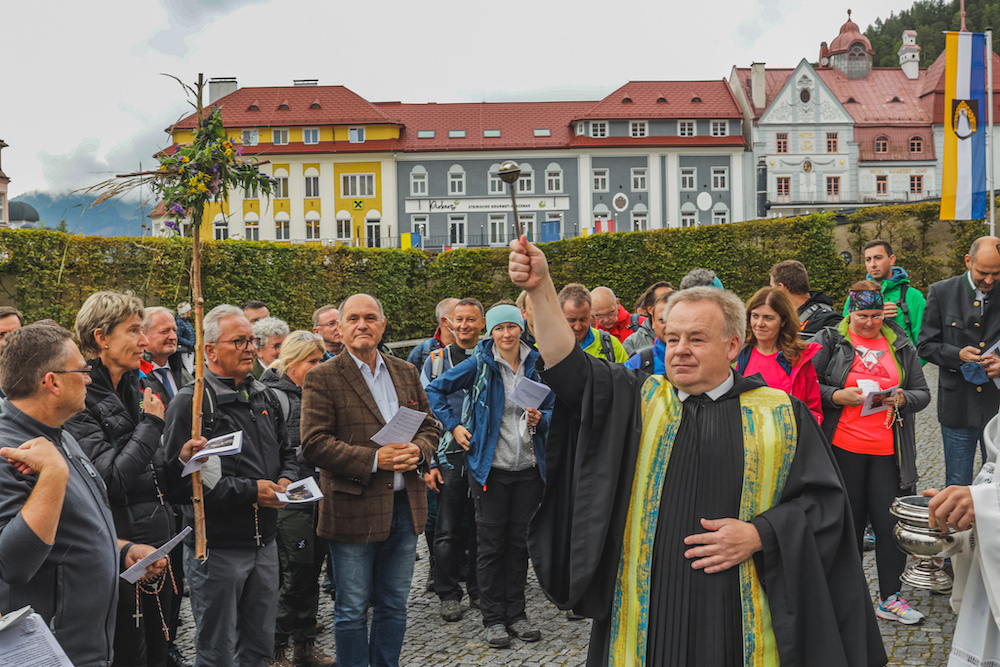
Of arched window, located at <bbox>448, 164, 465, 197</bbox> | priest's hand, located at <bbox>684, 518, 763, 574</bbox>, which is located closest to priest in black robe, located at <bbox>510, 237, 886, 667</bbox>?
priest's hand, located at <bbox>684, 518, 763, 574</bbox>

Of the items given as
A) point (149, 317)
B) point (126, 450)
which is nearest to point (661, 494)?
point (126, 450)

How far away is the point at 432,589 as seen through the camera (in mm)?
6836

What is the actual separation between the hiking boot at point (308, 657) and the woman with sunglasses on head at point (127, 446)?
1.19m

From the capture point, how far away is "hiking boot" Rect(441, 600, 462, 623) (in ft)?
20.1

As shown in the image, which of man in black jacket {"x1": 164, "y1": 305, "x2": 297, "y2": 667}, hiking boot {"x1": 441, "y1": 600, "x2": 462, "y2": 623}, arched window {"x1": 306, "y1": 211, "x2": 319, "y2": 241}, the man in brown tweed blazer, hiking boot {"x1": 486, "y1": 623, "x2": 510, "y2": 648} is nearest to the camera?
man in black jacket {"x1": 164, "y1": 305, "x2": 297, "y2": 667}

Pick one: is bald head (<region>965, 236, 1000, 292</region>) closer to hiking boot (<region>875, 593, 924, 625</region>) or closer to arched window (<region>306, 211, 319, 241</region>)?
hiking boot (<region>875, 593, 924, 625</region>)

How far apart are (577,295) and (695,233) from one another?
23.0m

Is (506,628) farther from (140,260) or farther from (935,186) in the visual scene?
(935,186)

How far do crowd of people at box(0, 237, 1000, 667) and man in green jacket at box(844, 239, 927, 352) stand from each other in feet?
0.10

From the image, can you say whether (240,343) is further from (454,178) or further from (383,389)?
(454,178)

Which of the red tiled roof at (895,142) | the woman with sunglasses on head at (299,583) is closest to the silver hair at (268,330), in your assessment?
the woman with sunglasses on head at (299,583)

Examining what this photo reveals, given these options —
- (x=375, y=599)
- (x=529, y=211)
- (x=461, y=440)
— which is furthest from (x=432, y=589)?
(x=529, y=211)

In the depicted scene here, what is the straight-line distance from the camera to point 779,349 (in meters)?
5.27

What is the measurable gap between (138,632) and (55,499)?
4.45ft
